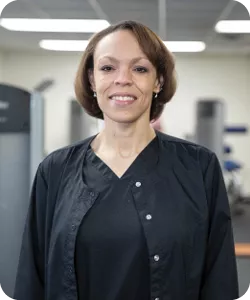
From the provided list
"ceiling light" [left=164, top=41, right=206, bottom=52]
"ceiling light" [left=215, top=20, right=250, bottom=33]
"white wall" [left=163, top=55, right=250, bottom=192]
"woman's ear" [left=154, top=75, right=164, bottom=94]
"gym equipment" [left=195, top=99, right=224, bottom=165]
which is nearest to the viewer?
"woman's ear" [left=154, top=75, right=164, bottom=94]

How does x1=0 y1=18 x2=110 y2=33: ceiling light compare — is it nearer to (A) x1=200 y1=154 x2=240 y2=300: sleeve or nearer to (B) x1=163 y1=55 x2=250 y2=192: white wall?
(B) x1=163 y1=55 x2=250 y2=192: white wall

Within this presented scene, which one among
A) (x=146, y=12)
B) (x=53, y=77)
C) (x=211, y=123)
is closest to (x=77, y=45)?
Result: (x=53, y=77)

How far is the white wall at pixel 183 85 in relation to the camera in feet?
22.7

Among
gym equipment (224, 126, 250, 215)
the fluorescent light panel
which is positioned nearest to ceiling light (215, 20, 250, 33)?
the fluorescent light panel

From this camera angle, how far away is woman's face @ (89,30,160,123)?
3.33ft

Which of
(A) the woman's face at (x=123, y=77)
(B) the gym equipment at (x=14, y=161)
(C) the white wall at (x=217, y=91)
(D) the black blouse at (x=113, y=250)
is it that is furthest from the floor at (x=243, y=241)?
(A) the woman's face at (x=123, y=77)

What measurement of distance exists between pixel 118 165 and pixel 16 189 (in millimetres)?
1404

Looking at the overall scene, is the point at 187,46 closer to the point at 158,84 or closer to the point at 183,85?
the point at 183,85

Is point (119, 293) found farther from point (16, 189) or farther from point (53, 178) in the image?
point (16, 189)

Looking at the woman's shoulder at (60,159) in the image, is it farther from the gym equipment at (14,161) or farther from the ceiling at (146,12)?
the ceiling at (146,12)

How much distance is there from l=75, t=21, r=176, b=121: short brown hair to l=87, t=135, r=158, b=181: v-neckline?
12 centimetres

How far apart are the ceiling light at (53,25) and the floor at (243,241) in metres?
2.32

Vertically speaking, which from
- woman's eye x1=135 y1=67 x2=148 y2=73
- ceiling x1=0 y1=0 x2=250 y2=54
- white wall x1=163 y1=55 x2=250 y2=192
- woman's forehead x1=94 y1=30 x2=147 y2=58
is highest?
ceiling x1=0 y1=0 x2=250 y2=54

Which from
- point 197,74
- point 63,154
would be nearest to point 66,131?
point 197,74
